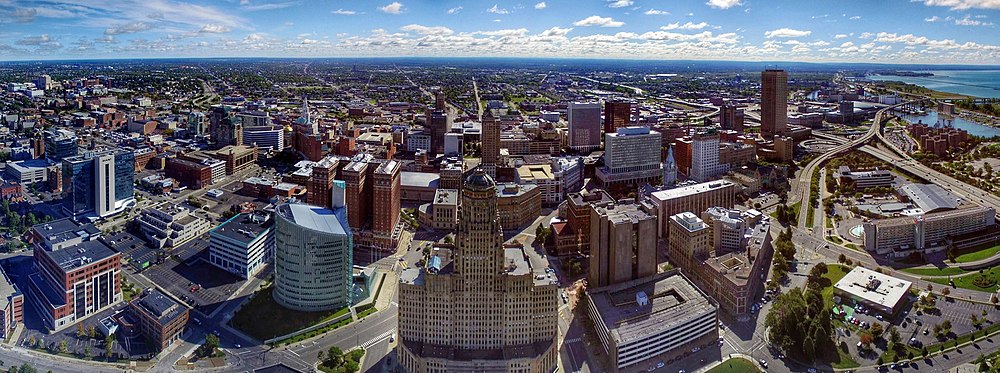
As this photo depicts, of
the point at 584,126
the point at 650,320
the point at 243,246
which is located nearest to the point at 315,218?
the point at 243,246

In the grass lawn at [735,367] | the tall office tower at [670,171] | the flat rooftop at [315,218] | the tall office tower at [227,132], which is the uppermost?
the tall office tower at [227,132]

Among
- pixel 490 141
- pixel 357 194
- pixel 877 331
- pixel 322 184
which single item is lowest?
pixel 877 331

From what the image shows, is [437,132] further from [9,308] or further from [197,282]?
[9,308]

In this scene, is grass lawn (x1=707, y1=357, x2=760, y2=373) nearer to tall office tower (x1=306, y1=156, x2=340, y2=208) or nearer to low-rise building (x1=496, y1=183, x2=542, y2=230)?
low-rise building (x1=496, y1=183, x2=542, y2=230)

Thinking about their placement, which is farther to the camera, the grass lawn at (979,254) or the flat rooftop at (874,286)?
the grass lawn at (979,254)

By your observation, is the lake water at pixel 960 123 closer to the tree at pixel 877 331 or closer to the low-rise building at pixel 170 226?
the tree at pixel 877 331

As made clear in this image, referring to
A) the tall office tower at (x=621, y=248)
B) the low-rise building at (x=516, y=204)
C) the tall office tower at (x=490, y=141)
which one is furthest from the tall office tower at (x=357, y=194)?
the tall office tower at (x=490, y=141)

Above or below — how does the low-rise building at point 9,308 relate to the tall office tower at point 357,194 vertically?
below
